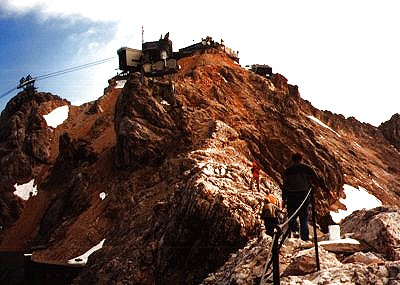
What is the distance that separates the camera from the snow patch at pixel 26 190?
2376 inches

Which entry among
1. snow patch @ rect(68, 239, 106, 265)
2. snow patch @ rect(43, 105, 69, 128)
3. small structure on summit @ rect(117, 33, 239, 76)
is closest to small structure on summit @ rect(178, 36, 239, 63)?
small structure on summit @ rect(117, 33, 239, 76)

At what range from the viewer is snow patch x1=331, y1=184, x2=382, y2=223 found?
42.0 m

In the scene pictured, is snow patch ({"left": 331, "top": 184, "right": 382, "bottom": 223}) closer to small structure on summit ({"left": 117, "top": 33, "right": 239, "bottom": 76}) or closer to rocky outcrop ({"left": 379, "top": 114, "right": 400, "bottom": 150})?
small structure on summit ({"left": 117, "top": 33, "right": 239, "bottom": 76})

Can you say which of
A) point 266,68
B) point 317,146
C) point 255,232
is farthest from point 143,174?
point 266,68

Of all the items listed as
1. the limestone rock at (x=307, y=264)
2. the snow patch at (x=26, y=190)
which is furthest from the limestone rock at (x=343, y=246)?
the snow patch at (x=26, y=190)

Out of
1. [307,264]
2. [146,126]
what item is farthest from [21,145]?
[307,264]

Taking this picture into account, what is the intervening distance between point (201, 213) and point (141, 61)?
57513 millimetres

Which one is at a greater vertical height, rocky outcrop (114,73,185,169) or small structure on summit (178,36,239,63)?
small structure on summit (178,36,239,63)

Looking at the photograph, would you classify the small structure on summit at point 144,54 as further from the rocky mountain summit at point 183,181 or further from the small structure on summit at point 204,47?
the rocky mountain summit at point 183,181

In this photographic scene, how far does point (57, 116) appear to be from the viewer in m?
78.4

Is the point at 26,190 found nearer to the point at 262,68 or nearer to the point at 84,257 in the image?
the point at 84,257

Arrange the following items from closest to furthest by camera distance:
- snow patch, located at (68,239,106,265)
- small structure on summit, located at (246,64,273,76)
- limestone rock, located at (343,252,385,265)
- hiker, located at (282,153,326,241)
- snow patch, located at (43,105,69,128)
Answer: limestone rock, located at (343,252,385,265), hiker, located at (282,153,326,241), snow patch, located at (68,239,106,265), snow patch, located at (43,105,69,128), small structure on summit, located at (246,64,273,76)

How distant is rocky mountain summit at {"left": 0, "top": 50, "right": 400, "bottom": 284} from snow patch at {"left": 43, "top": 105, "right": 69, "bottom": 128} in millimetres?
1203

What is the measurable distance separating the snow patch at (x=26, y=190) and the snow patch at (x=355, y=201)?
40010 mm
